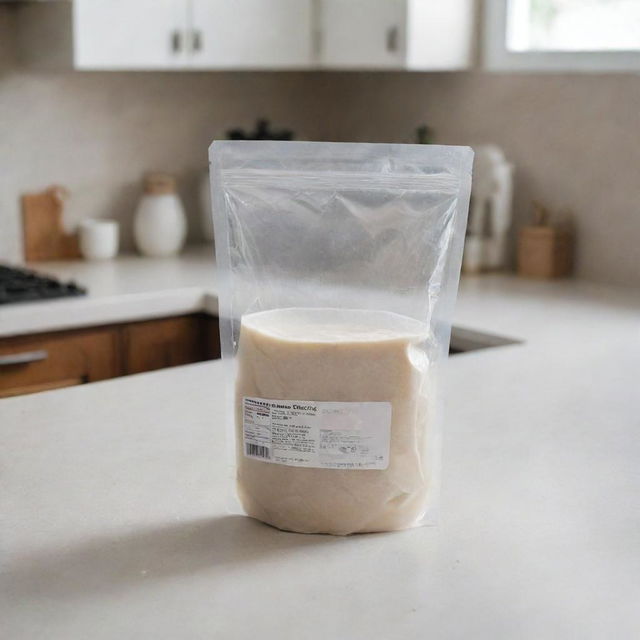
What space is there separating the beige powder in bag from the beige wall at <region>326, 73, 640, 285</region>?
5.84ft

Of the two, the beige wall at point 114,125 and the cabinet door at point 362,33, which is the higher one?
the cabinet door at point 362,33

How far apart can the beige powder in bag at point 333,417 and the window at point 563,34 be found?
1.80 m

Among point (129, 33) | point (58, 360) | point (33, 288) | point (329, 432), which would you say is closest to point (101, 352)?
point (58, 360)

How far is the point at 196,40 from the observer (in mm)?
2564

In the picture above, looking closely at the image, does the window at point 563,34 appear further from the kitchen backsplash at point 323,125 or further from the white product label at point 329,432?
the white product label at point 329,432

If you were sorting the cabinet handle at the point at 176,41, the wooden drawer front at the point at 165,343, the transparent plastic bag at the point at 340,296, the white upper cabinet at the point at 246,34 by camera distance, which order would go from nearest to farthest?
the transparent plastic bag at the point at 340,296 < the wooden drawer front at the point at 165,343 < the white upper cabinet at the point at 246,34 < the cabinet handle at the point at 176,41

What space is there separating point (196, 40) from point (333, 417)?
1.93 m

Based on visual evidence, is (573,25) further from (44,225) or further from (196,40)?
(44,225)

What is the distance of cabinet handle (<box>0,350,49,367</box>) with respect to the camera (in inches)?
82.2

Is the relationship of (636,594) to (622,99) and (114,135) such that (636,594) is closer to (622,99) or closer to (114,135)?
(622,99)

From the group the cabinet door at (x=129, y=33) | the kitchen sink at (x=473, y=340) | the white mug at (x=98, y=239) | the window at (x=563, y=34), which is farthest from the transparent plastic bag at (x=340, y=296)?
the white mug at (x=98, y=239)

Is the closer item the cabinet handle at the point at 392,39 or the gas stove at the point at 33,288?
the gas stove at the point at 33,288

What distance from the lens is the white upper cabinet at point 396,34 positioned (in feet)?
8.46

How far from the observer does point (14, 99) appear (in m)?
2.71
